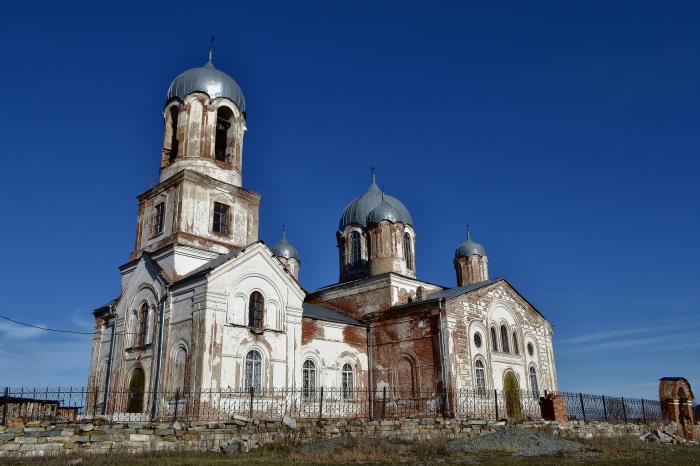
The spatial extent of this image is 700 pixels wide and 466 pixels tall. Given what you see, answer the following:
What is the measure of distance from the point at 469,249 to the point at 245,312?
64.6ft

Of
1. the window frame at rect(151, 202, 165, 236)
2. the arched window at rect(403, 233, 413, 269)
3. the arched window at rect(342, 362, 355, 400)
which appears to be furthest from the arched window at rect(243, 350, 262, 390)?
the arched window at rect(403, 233, 413, 269)

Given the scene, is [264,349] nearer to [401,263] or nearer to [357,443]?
[357,443]

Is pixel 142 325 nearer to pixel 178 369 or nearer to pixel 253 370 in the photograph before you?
pixel 178 369

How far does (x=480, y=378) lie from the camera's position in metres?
25.7

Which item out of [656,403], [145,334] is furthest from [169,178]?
[656,403]

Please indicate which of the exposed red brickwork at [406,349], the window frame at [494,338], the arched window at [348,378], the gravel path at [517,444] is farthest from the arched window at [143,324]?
the window frame at [494,338]

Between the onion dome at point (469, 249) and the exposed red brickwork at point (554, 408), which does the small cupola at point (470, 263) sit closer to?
the onion dome at point (469, 249)

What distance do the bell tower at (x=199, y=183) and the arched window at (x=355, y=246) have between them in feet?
26.0

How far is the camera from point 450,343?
81.0ft

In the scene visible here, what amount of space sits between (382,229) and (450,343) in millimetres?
7863

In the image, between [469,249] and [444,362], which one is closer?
[444,362]

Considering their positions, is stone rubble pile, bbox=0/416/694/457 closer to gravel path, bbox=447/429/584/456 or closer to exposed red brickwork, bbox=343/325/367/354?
gravel path, bbox=447/429/584/456

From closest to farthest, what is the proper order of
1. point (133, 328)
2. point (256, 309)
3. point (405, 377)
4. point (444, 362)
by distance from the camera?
point (256, 309), point (133, 328), point (444, 362), point (405, 377)

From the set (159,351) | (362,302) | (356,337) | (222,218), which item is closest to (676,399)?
(356,337)
